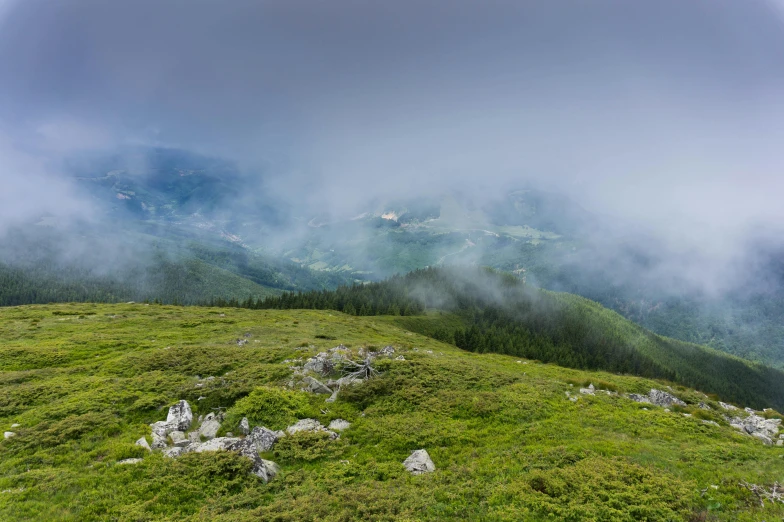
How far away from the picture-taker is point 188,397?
26.9 metres

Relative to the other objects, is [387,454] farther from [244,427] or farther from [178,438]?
[178,438]

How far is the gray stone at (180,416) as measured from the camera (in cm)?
2302

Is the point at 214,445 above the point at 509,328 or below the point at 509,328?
above

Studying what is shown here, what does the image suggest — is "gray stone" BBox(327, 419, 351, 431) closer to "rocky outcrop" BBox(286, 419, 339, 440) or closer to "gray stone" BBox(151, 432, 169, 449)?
"rocky outcrop" BBox(286, 419, 339, 440)

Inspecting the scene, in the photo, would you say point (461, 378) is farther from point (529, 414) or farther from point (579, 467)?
point (579, 467)

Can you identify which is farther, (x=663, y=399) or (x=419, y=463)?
(x=663, y=399)

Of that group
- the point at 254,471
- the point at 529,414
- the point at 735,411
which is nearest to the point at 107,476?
the point at 254,471

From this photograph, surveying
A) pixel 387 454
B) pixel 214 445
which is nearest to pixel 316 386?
pixel 214 445

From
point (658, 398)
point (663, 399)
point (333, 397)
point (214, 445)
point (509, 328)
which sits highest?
point (214, 445)

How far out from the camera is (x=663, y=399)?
110 ft

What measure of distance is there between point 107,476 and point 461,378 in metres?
26.5

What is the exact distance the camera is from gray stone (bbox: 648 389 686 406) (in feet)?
107

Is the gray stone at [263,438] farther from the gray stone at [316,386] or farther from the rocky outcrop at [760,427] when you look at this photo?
the rocky outcrop at [760,427]

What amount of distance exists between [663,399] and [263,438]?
122ft
